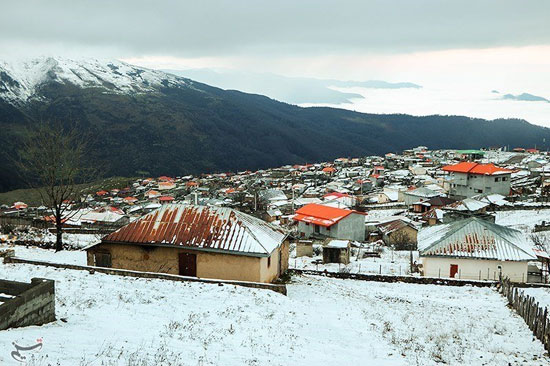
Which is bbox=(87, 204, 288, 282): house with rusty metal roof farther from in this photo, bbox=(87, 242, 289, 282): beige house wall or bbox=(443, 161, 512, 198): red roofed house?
bbox=(443, 161, 512, 198): red roofed house

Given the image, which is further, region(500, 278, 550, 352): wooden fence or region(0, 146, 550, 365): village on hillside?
region(500, 278, 550, 352): wooden fence

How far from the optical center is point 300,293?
19.9m

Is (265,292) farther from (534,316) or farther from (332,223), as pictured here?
(332,223)

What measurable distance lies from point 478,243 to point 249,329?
22942 millimetres

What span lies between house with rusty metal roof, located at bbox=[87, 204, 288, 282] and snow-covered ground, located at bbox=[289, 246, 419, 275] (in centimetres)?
983

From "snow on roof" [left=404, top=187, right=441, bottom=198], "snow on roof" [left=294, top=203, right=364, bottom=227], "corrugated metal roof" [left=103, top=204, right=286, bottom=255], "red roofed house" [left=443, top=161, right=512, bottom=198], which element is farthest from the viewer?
"red roofed house" [left=443, top=161, right=512, bottom=198]

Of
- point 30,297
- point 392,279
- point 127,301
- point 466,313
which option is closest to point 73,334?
point 30,297

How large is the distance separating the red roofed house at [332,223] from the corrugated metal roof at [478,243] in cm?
1890

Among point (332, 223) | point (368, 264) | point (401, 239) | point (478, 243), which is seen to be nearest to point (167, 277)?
point (368, 264)

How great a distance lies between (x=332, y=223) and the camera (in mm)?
50531

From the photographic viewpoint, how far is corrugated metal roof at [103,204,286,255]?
2082 cm

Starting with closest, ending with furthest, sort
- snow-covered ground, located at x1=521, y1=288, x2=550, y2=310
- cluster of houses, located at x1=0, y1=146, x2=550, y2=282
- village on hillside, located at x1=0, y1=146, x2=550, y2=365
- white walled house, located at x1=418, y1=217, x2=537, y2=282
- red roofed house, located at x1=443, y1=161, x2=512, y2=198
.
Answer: village on hillside, located at x1=0, y1=146, x2=550, y2=365, cluster of houses, located at x1=0, y1=146, x2=550, y2=282, snow-covered ground, located at x1=521, y1=288, x2=550, y2=310, white walled house, located at x1=418, y1=217, x2=537, y2=282, red roofed house, located at x1=443, y1=161, x2=512, y2=198

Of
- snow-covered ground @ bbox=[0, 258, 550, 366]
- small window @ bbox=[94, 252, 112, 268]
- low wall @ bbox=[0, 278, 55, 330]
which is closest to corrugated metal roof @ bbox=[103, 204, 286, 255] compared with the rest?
small window @ bbox=[94, 252, 112, 268]

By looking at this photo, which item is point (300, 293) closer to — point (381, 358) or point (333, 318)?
point (333, 318)
